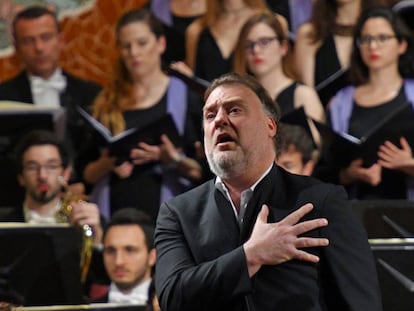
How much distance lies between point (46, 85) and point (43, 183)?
67 cm

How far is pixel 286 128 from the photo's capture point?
4555mm

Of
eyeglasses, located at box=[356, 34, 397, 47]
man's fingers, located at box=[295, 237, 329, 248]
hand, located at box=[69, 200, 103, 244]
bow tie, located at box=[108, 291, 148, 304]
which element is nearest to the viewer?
man's fingers, located at box=[295, 237, 329, 248]

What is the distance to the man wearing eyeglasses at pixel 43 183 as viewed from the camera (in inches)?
184

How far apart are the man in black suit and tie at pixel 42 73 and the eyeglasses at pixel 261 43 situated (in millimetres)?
858

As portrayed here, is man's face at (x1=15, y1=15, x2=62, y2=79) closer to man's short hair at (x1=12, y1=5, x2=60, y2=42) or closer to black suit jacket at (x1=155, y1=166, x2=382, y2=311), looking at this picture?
man's short hair at (x1=12, y1=5, x2=60, y2=42)

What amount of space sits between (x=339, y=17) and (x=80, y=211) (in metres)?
1.57

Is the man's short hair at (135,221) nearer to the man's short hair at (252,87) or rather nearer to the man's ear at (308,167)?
the man's ear at (308,167)

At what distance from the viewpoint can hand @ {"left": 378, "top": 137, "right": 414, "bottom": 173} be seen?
4.50 meters

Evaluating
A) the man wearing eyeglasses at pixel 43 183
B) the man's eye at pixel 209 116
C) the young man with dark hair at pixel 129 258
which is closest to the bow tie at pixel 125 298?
the young man with dark hair at pixel 129 258

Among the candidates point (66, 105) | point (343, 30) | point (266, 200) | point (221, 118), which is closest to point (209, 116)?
point (221, 118)

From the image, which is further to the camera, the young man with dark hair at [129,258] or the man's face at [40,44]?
the man's face at [40,44]

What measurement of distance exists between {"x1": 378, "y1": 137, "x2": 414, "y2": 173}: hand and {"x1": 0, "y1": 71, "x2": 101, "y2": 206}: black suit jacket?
146 cm

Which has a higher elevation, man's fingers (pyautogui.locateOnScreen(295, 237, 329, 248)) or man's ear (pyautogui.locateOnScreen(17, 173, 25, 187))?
man's fingers (pyautogui.locateOnScreen(295, 237, 329, 248))

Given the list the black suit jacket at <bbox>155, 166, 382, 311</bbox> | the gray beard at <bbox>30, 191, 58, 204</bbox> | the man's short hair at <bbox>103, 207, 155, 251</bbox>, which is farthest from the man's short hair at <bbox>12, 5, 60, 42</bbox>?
the black suit jacket at <bbox>155, 166, 382, 311</bbox>
